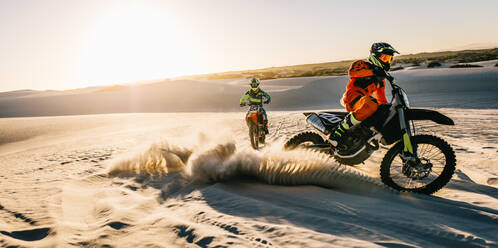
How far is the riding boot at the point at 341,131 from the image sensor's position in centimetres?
379

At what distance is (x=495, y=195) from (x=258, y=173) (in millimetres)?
2758

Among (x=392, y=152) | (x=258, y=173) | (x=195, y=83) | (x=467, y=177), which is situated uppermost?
(x=195, y=83)

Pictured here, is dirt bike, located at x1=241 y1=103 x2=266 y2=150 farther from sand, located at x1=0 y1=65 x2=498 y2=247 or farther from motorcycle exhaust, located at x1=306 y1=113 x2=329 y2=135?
motorcycle exhaust, located at x1=306 y1=113 x2=329 y2=135

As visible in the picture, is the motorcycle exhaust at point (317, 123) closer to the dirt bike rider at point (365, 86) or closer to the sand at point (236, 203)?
the dirt bike rider at point (365, 86)

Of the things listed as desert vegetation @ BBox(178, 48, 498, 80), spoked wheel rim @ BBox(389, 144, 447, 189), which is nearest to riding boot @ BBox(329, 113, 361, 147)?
spoked wheel rim @ BBox(389, 144, 447, 189)

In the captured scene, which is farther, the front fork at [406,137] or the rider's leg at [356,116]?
the rider's leg at [356,116]

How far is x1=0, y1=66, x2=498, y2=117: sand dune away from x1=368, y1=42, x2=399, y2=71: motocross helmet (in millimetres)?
18352

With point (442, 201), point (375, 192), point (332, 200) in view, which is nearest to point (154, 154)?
point (332, 200)

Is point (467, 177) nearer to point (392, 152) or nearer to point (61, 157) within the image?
point (392, 152)

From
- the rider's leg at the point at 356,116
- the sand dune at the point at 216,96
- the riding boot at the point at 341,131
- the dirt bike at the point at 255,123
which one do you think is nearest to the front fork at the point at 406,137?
the rider's leg at the point at 356,116

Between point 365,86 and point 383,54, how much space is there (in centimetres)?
47

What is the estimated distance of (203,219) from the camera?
8.70ft

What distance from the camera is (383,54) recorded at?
3.47 meters

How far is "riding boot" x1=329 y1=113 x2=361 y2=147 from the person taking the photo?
379 cm
